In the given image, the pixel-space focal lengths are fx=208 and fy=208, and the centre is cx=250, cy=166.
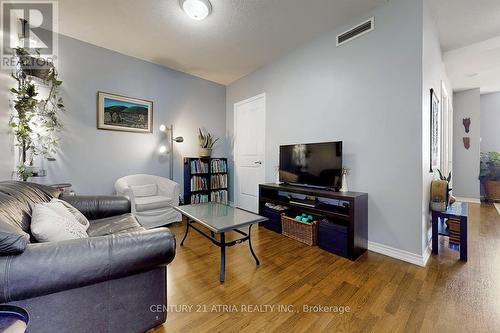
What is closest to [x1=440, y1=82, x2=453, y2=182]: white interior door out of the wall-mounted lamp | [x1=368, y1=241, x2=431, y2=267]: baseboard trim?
[x1=368, y1=241, x2=431, y2=267]: baseboard trim

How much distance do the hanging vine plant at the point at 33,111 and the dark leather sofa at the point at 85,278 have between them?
1.53 meters

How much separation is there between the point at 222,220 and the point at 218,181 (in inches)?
90.0

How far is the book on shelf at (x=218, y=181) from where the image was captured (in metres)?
4.15

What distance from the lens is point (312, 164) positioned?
109 inches

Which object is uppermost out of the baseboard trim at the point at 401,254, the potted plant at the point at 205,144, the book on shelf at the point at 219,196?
the potted plant at the point at 205,144

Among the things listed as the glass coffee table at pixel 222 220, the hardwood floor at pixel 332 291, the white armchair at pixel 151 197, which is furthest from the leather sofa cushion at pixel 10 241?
the white armchair at pixel 151 197

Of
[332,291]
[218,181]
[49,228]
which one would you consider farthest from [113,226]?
[218,181]

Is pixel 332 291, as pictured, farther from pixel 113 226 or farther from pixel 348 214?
pixel 113 226

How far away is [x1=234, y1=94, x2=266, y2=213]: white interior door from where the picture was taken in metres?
3.87

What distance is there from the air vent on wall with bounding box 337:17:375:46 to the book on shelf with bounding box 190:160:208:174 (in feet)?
9.52

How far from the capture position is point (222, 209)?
239 cm

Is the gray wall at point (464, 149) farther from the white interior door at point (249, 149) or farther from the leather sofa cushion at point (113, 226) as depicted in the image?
the leather sofa cushion at point (113, 226)

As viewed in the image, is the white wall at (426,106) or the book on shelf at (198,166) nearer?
the white wall at (426,106)

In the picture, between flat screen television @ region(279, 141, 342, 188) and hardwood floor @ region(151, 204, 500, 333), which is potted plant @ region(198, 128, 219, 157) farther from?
hardwood floor @ region(151, 204, 500, 333)
